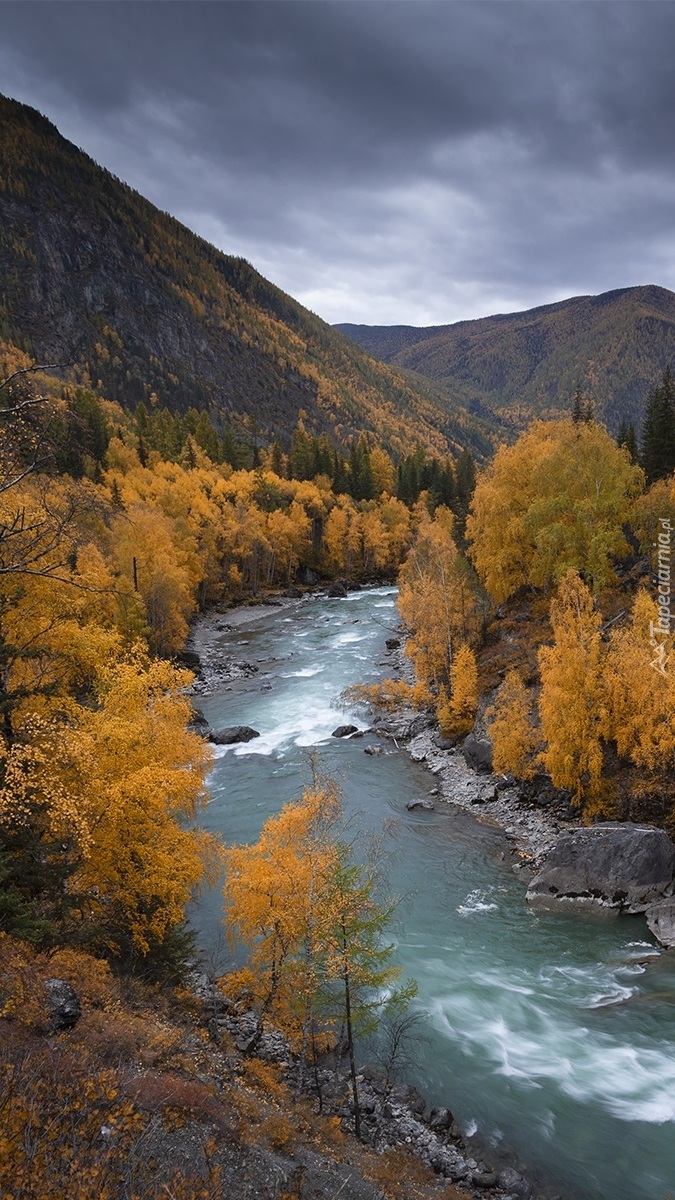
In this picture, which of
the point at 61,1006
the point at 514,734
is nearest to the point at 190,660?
the point at 514,734

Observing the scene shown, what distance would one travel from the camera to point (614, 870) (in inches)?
958

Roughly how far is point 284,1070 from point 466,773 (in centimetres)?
2060

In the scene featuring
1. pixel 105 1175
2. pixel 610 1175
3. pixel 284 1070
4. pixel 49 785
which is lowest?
pixel 610 1175

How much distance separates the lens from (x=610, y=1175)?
14586 mm

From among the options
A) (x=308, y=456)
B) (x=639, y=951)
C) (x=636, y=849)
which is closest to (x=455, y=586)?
(x=636, y=849)

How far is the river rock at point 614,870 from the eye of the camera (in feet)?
78.5

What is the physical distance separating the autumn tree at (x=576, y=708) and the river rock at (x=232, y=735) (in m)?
19.2

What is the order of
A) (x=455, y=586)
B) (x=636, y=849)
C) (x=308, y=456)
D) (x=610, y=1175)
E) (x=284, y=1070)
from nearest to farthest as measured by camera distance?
(x=610, y=1175), (x=284, y=1070), (x=636, y=849), (x=455, y=586), (x=308, y=456)

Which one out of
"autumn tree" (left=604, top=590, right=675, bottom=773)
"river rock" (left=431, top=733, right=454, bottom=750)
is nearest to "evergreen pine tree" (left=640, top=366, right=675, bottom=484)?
"autumn tree" (left=604, top=590, right=675, bottom=773)

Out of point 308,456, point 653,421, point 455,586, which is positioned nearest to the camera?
point 455,586

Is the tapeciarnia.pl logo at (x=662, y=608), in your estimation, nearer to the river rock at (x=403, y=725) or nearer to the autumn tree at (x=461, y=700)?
the autumn tree at (x=461, y=700)

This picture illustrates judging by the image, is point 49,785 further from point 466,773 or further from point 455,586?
point 455,586

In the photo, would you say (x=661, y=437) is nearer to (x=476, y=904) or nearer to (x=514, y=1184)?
(x=476, y=904)

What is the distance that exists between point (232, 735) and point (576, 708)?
21566 millimetres
